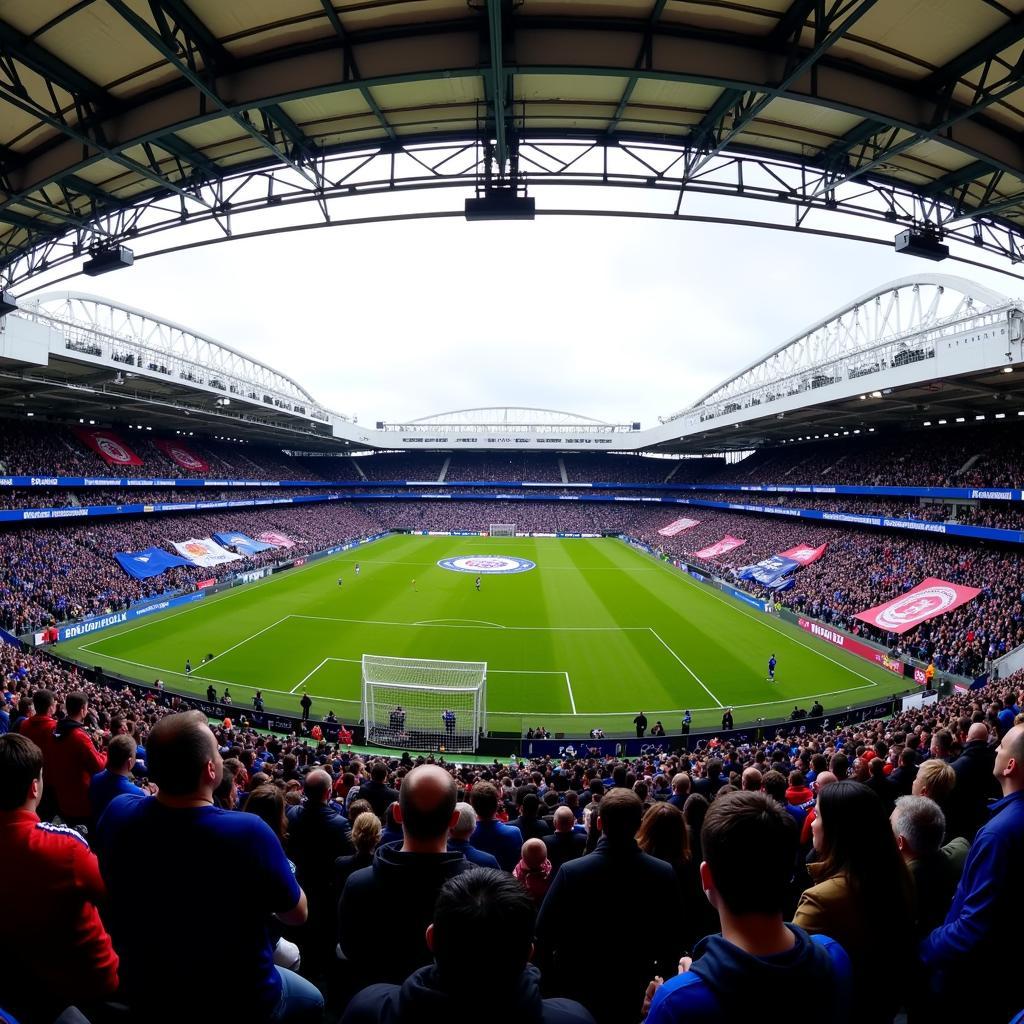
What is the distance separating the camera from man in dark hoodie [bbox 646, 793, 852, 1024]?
1.57 metres

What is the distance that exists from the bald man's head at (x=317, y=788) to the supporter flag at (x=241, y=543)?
4503cm

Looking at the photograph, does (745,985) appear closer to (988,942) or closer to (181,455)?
(988,942)

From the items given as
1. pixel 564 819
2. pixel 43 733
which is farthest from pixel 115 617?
pixel 564 819

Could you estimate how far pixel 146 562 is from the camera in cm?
3556

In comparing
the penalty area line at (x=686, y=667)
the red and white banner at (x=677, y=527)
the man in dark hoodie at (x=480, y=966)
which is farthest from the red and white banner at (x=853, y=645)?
the red and white banner at (x=677, y=527)

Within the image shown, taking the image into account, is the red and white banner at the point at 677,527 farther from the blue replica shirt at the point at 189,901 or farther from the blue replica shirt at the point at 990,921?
the blue replica shirt at the point at 189,901

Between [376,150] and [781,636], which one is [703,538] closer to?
[781,636]

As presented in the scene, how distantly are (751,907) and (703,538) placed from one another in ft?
184

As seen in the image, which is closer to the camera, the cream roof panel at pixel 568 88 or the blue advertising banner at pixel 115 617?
the cream roof panel at pixel 568 88

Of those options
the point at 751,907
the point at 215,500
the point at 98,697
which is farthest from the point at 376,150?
the point at 215,500

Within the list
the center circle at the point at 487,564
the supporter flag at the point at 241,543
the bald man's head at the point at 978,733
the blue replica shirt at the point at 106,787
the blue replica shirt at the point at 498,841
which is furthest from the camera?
the center circle at the point at 487,564

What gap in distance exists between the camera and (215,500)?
5066cm

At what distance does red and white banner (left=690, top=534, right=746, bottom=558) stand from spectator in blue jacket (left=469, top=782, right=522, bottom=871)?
45.8m

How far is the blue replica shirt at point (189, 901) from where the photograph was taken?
7.05ft
